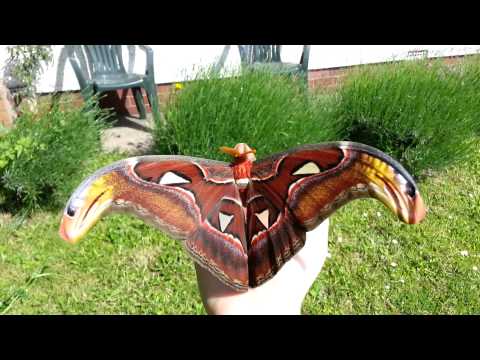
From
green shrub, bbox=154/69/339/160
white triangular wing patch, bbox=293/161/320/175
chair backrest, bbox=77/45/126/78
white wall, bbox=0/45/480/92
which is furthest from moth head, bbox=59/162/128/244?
chair backrest, bbox=77/45/126/78

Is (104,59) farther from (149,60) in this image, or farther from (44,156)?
(44,156)

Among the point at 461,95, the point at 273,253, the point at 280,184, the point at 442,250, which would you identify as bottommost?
the point at 442,250

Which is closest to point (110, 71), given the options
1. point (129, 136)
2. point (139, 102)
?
point (139, 102)

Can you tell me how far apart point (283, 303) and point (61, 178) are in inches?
118

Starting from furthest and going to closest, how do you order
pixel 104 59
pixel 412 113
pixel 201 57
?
1. pixel 201 57
2. pixel 104 59
3. pixel 412 113

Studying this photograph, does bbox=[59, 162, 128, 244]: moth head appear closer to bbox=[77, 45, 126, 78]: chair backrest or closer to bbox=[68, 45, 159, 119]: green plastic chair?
bbox=[68, 45, 159, 119]: green plastic chair

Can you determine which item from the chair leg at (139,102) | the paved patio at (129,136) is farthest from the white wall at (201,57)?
the paved patio at (129,136)

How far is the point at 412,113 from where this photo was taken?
14.5 feet

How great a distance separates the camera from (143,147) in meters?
5.38

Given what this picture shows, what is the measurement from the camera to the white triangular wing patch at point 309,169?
142 centimetres

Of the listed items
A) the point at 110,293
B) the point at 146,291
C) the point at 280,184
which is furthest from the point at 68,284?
the point at 280,184

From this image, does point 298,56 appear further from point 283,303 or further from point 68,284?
point 283,303

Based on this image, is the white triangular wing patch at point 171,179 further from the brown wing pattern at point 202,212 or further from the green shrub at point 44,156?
the green shrub at point 44,156

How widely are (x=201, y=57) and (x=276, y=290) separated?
5618 millimetres
